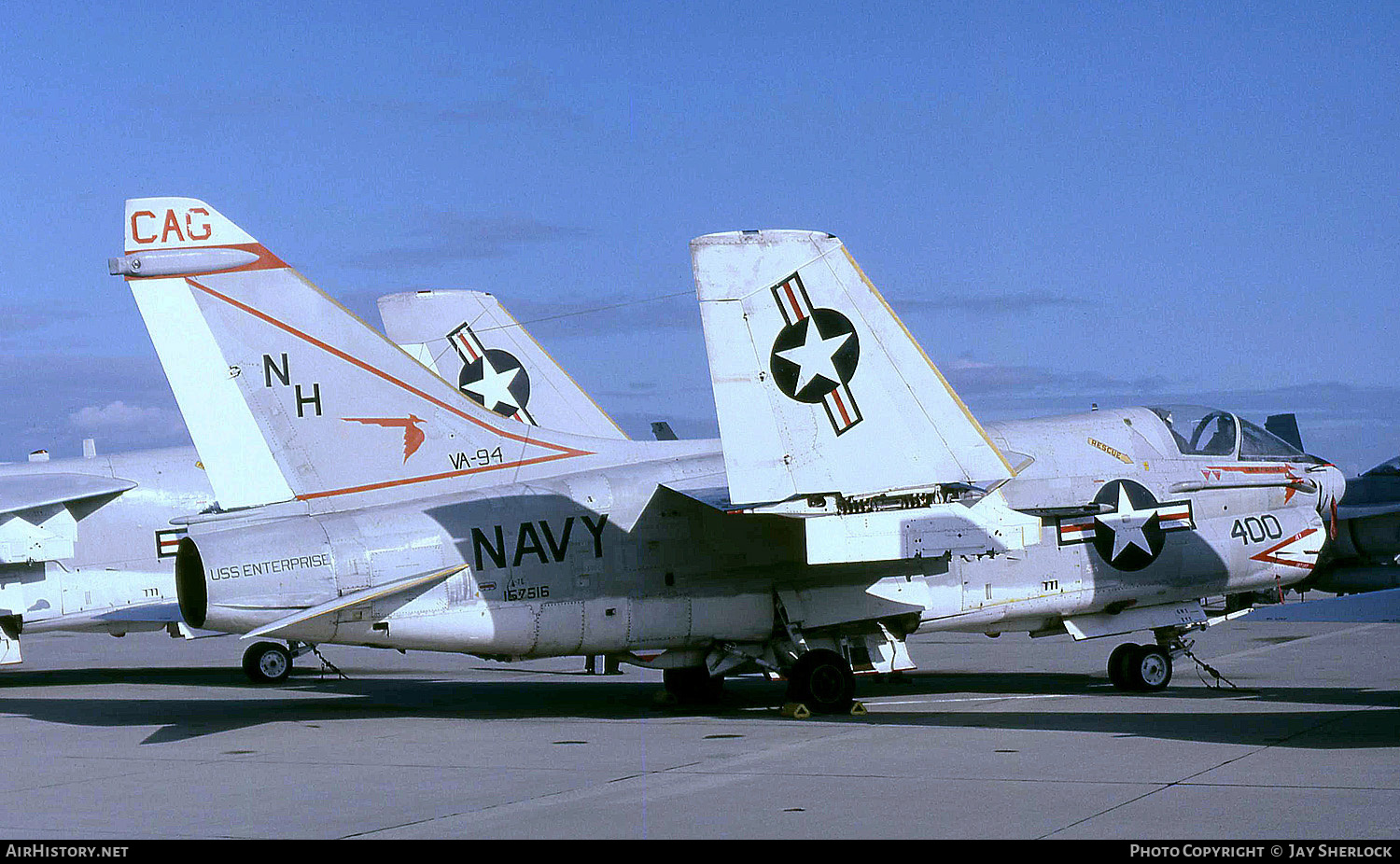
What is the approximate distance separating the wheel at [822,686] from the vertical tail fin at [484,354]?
695 cm

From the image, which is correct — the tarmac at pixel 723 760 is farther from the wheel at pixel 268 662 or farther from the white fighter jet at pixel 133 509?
the white fighter jet at pixel 133 509

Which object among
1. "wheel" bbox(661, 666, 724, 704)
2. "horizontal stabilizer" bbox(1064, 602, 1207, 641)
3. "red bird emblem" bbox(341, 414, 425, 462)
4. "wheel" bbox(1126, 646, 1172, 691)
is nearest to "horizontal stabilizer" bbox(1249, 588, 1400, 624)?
"horizontal stabilizer" bbox(1064, 602, 1207, 641)

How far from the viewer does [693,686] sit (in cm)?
1606

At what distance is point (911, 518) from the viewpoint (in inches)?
537

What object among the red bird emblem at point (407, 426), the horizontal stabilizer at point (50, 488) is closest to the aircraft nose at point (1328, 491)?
the red bird emblem at point (407, 426)

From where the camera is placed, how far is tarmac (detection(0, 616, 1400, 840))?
8.02 meters

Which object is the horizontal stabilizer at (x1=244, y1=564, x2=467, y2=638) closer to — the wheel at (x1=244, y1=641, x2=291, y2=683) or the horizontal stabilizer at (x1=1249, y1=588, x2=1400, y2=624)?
the horizontal stabilizer at (x1=1249, y1=588, x2=1400, y2=624)

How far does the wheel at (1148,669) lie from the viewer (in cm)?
1645

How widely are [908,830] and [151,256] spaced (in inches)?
391

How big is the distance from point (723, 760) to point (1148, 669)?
7.72 m

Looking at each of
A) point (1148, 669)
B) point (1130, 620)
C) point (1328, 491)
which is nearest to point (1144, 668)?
point (1148, 669)

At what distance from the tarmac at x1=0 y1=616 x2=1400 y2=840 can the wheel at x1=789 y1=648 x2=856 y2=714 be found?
44cm

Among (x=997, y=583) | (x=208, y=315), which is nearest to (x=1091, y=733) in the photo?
(x=997, y=583)
